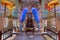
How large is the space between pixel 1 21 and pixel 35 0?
591 cm

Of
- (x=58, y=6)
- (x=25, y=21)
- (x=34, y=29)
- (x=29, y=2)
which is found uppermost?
(x=29, y=2)

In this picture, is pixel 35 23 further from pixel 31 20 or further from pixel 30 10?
pixel 30 10

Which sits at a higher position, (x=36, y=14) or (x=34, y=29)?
(x=36, y=14)

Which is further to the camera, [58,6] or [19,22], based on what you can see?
[19,22]

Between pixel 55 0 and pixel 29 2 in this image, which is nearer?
pixel 55 0

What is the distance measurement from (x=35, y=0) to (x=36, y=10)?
109 centimetres

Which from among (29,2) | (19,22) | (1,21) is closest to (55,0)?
(1,21)

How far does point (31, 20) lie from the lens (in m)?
9.30

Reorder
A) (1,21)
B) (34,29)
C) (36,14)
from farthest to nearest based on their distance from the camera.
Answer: (34,29) < (36,14) < (1,21)

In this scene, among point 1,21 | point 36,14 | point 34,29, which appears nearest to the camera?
point 1,21

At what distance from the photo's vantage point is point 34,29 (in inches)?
357

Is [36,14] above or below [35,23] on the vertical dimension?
above

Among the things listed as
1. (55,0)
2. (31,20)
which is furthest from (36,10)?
(55,0)

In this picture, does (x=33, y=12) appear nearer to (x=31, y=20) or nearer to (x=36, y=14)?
(x=36, y=14)
